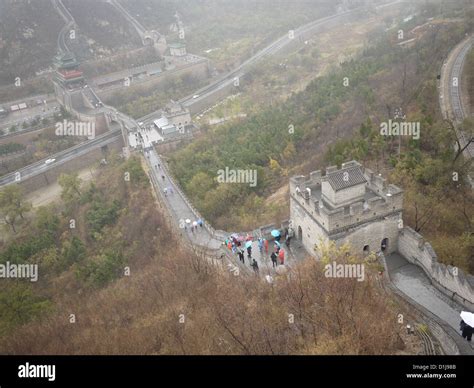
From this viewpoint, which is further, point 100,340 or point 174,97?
point 174,97

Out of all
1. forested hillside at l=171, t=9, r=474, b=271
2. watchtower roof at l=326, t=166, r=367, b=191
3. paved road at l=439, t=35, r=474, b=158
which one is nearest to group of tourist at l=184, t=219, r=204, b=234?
forested hillside at l=171, t=9, r=474, b=271

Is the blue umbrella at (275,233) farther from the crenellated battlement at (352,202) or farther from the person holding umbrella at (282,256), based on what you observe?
the crenellated battlement at (352,202)

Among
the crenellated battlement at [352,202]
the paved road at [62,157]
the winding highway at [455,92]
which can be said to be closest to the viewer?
the crenellated battlement at [352,202]

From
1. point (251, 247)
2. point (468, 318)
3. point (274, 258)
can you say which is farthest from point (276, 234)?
point (468, 318)

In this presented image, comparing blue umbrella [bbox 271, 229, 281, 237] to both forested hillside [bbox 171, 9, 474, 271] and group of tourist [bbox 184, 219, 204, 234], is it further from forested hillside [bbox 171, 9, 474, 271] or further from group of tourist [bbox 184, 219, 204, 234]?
group of tourist [bbox 184, 219, 204, 234]

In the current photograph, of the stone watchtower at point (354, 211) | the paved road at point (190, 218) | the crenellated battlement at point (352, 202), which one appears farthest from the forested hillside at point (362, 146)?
the crenellated battlement at point (352, 202)

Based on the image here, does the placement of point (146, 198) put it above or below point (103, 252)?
above

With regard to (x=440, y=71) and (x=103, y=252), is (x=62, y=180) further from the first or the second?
(x=440, y=71)

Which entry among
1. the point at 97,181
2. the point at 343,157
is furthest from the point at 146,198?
the point at 343,157
